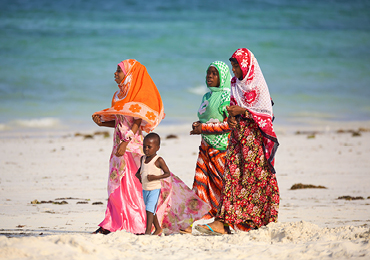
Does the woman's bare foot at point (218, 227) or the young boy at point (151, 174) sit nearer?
the young boy at point (151, 174)

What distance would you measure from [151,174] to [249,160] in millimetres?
1066

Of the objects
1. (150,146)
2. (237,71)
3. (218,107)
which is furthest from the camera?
(218,107)

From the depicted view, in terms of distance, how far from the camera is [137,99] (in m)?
5.15

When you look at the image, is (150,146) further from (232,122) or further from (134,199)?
(232,122)

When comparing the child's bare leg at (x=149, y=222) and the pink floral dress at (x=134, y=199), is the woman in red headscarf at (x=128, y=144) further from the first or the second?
the child's bare leg at (x=149, y=222)

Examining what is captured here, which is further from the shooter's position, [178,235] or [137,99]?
[137,99]

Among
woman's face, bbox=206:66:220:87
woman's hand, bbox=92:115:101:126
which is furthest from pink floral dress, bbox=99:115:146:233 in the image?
woman's face, bbox=206:66:220:87

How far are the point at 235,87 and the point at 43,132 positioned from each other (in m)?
19.3

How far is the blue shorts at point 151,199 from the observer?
4879mm

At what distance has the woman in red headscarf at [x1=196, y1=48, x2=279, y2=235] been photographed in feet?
16.4

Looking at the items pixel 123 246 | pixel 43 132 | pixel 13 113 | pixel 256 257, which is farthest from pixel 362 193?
pixel 13 113

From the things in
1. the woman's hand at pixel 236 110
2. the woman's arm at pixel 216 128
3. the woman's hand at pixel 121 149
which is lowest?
the woman's hand at pixel 121 149

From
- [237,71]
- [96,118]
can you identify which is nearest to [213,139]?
[237,71]

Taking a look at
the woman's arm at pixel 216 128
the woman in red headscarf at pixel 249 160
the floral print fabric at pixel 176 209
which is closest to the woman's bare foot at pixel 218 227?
the woman in red headscarf at pixel 249 160
